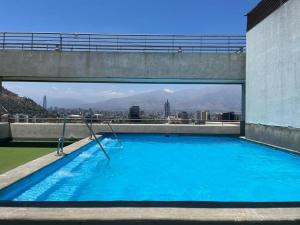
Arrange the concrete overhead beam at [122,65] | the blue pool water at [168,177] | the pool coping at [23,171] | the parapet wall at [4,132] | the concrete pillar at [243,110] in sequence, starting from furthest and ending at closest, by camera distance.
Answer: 1. the concrete pillar at [243,110]
2. the concrete overhead beam at [122,65]
3. the parapet wall at [4,132]
4. the blue pool water at [168,177]
5. the pool coping at [23,171]

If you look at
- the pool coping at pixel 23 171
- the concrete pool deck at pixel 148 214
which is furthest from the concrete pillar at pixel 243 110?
the concrete pool deck at pixel 148 214

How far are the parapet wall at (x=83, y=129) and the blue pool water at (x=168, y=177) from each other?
507 cm

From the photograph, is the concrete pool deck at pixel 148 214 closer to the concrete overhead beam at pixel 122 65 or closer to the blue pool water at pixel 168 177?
the blue pool water at pixel 168 177

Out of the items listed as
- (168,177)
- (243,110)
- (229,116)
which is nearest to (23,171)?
(168,177)

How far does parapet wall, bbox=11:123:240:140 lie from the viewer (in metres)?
19.2

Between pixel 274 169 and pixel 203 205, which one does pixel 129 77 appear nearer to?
pixel 274 169

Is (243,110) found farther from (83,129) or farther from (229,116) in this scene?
(83,129)

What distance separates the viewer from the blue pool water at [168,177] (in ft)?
23.0

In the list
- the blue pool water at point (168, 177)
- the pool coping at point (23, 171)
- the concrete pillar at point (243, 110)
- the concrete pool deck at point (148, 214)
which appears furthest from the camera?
the concrete pillar at point (243, 110)

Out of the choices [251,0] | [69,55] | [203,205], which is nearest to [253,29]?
[251,0]

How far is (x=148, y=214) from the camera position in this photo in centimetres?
A: 380

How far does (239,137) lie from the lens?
1959cm

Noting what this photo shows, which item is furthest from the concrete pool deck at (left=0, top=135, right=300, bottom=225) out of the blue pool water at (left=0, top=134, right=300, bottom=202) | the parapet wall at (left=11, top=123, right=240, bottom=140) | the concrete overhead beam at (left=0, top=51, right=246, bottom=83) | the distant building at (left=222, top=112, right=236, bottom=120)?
the distant building at (left=222, top=112, right=236, bottom=120)

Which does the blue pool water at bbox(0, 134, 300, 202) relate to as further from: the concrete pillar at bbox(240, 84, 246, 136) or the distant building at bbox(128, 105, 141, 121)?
the distant building at bbox(128, 105, 141, 121)
